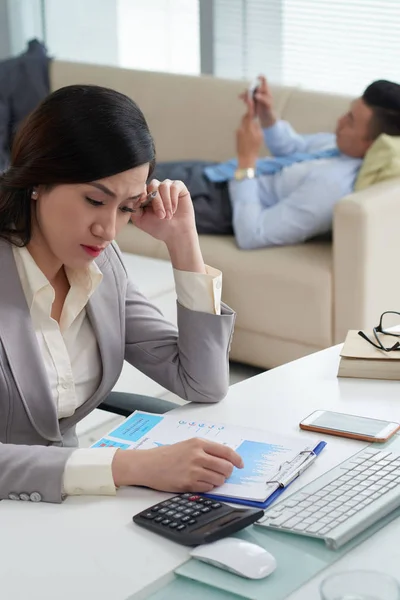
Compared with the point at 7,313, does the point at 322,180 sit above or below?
below

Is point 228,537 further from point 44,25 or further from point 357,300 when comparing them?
point 44,25

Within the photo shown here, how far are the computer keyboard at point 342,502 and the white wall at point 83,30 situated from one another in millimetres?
4215

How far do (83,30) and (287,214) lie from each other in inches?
96.3

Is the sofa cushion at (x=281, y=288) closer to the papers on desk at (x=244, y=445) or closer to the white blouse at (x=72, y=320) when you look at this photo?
the white blouse at (x=72, y=320)

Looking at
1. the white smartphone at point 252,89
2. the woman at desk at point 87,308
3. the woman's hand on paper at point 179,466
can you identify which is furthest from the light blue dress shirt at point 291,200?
the woman's hand on paper at point 179,466

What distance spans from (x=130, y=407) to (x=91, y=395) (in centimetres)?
8

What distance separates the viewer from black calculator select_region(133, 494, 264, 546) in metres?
1.26

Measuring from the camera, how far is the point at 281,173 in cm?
372

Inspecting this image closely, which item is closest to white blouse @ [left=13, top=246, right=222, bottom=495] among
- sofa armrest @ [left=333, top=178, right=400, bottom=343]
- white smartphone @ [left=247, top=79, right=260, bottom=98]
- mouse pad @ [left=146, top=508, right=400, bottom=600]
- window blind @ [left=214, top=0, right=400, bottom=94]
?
mouse pad @ [left=146, top=508, right=400, bottom=600]

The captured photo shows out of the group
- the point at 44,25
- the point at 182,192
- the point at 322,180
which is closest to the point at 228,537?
the point at 182,192

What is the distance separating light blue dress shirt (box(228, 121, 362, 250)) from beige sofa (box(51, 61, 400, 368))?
2.5 inches

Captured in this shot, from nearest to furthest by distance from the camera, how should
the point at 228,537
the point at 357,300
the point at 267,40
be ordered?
the point at 228,537, the point at 357,300, the point at 267,40

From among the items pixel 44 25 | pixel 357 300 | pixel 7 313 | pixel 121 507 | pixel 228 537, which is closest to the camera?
pixel 228 537

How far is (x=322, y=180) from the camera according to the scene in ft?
11.3
